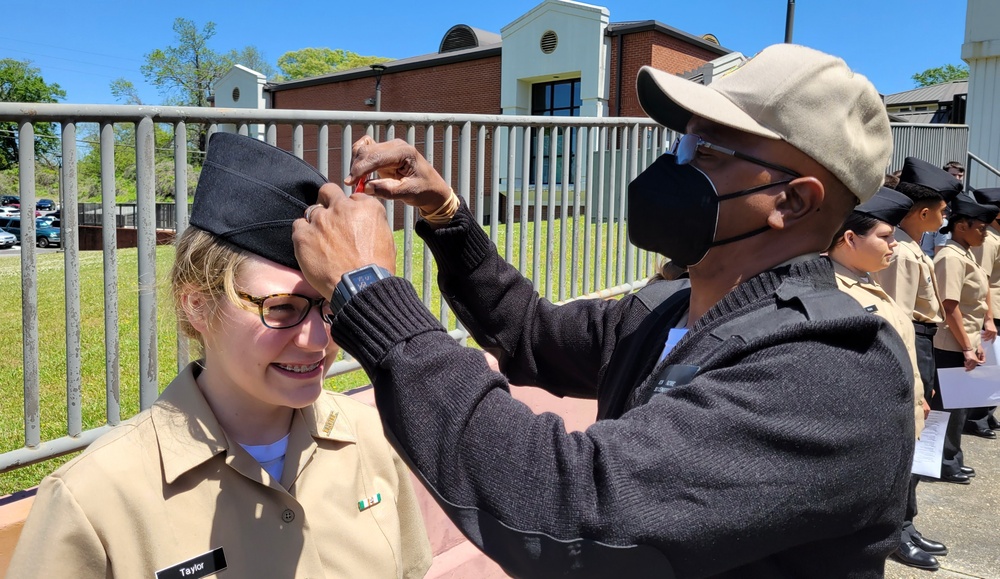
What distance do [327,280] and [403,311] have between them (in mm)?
163

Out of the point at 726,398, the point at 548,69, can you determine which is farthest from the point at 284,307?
the point at 548,69

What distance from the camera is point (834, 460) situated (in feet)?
4.34

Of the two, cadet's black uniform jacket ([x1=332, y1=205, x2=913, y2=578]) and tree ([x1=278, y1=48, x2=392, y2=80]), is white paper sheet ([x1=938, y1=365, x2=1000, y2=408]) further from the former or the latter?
tree ([x1=278, y1=48, x2=392, y2=80])

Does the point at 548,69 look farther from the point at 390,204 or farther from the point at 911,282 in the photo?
the point at 390,204

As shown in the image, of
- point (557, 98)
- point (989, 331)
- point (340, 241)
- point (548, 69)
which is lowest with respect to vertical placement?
point (989, 331)

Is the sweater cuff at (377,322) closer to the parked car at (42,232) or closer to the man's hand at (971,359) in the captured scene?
the parked car at (42,232)

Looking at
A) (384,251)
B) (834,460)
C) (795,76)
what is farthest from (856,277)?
(384,251)

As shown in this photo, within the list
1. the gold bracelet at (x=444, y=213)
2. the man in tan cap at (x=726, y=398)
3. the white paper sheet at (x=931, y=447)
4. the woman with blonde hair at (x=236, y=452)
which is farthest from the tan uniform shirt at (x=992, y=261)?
the woman with blonde hair at (x=236, y=452)

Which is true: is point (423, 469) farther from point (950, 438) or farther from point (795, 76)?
point (950, 438)

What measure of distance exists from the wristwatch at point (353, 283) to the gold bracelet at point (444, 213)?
2.74 feet

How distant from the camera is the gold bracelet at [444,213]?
2.22 meters

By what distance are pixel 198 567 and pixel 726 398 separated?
1248mm

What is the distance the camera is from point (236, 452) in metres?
1.90

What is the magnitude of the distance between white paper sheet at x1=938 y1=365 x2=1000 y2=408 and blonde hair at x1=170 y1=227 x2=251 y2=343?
18.7 feet
